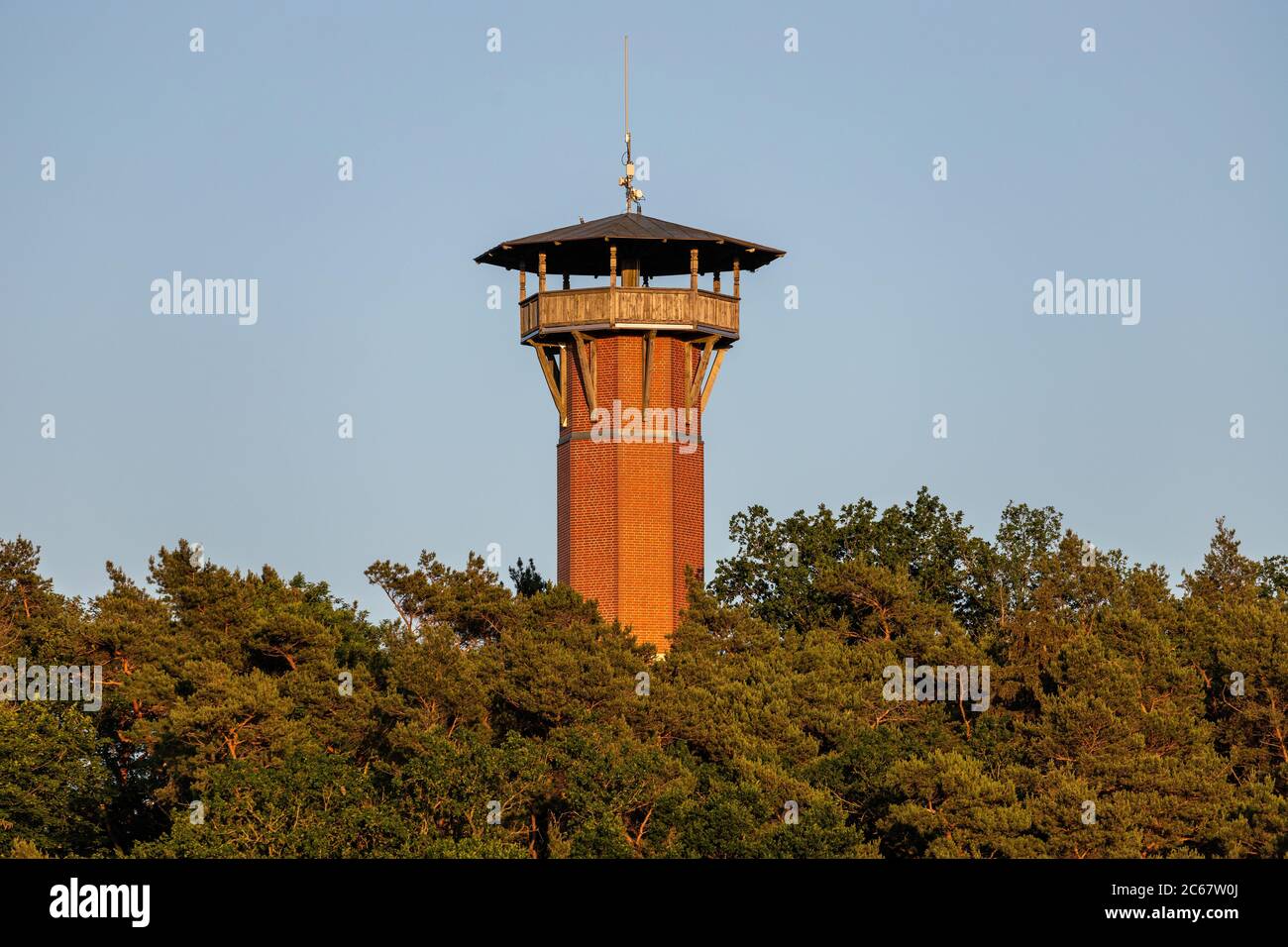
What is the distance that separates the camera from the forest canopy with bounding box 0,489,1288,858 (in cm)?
4769

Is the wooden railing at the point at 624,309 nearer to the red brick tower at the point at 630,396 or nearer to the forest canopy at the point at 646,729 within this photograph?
the red brick tower at the point at 630,396

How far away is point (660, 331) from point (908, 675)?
13016mm

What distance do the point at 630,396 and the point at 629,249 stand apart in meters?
4.66

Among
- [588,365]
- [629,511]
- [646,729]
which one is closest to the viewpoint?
[646,729]

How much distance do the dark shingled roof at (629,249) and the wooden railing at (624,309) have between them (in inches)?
56.6

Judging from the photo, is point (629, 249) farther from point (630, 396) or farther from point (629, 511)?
point (629, 511)

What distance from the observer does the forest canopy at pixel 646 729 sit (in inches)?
1877

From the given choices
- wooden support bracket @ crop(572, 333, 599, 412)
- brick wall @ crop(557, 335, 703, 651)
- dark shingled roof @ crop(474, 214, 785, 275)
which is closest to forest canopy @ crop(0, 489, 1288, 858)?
brick wall @ crop(557, 335, 703, 651)

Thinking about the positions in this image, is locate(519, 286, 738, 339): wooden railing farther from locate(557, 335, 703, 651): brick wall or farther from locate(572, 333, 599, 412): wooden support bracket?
locate(557, 335, 703, 651): brick wall

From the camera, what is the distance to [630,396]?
6262 cm

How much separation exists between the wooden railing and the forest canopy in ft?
25.9

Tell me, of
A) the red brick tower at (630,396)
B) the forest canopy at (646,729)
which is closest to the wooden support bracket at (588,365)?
the red brick tower at (630,396)

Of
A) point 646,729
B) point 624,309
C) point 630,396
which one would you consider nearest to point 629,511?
point 630,396
